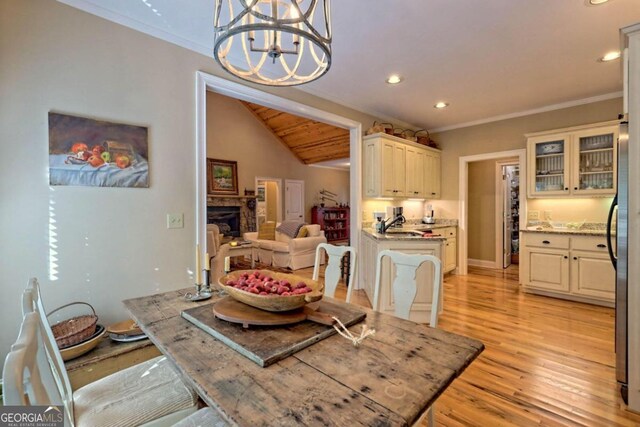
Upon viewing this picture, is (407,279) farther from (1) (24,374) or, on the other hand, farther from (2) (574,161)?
(2) (574,161)

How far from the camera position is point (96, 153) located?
6.95ft

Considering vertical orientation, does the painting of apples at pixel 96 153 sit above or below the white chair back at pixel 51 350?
above

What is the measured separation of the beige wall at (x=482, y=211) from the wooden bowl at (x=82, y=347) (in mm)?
6224

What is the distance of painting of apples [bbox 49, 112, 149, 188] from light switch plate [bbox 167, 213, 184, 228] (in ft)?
1.03

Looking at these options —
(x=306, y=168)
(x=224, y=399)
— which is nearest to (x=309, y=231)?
(x=306, y=168)

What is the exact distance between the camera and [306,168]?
382 inches

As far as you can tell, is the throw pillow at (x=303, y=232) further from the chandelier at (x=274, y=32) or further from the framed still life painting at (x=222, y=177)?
the chandelier at (x=274, y=32)

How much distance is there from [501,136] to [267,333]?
5.06m

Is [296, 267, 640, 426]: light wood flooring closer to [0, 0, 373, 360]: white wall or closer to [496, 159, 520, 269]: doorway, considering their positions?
[496, 159, 520, 269]: doorway

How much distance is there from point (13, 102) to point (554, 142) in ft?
18.6

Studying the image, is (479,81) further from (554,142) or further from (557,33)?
(554,142)

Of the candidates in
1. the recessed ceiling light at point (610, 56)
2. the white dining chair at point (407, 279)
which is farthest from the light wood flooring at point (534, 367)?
the recessed ceiling light at point (610, 56)

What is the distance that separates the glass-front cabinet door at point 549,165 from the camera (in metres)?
4.08

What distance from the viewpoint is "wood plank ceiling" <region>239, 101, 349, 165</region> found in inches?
287
